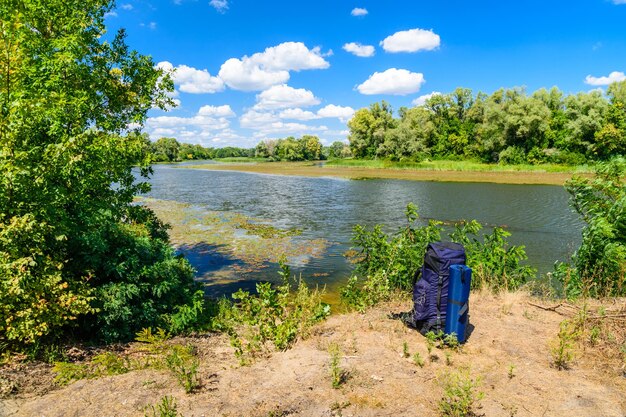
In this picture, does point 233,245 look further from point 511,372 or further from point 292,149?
point 292,149

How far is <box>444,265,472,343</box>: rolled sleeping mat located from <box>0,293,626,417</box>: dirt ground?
440 millimetres

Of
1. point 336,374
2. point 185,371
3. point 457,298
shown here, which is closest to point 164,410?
point 185,371

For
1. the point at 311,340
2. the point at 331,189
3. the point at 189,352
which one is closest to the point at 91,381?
the point at 189,352

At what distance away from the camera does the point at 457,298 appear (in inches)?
244

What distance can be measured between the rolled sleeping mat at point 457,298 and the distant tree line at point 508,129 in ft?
205

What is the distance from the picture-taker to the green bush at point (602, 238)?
26.1 ft

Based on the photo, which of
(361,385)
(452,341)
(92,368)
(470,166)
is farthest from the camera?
(470,166)

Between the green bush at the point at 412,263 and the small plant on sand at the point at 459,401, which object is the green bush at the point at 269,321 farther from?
the small plant on sand at the point at 459,401

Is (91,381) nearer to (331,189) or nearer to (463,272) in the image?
(463,272)

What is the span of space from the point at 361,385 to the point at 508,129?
6976 centimetres

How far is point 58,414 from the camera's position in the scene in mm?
4578

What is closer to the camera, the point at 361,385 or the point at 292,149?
the point at 361,385

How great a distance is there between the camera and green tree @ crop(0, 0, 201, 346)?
588 centimetres

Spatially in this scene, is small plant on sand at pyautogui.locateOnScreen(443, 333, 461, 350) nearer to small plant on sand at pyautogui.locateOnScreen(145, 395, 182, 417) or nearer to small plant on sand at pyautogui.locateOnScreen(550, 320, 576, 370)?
small plant on sand at pyautogui.locateOnScreen(550, 320, 576, 370)
